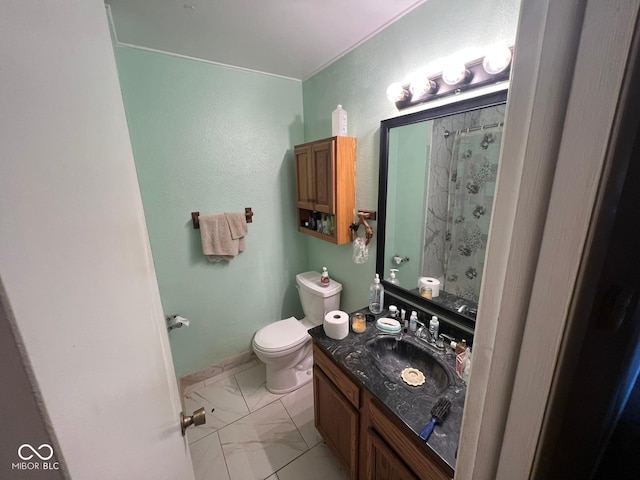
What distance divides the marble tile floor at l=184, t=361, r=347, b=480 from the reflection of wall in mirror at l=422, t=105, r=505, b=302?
1276 millimetres

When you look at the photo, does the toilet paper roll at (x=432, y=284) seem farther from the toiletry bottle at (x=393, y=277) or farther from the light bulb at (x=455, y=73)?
the light bulb at (x=455, y=73)

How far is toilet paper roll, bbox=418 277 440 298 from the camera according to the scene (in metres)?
1.35

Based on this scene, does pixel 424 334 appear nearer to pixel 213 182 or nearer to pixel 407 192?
pixel 407 192

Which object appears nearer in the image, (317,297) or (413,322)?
(413,322)

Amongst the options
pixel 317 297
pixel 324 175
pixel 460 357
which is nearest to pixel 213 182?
pixel 324 175

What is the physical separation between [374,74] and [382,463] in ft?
6.25

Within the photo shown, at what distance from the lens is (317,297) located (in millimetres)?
1978

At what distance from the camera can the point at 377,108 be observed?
1471 mm

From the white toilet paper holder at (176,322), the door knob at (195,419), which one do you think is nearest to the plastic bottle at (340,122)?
the door knob at (195,419)

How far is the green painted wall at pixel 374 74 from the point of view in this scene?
1.01 metres

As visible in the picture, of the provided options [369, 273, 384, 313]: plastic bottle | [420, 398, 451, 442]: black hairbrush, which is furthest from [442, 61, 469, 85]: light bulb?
[420, 398, 451, 442]: black hairbrush

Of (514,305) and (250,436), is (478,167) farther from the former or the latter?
(250,436)

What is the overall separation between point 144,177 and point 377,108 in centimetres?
154

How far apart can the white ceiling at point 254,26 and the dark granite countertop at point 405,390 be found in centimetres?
164
